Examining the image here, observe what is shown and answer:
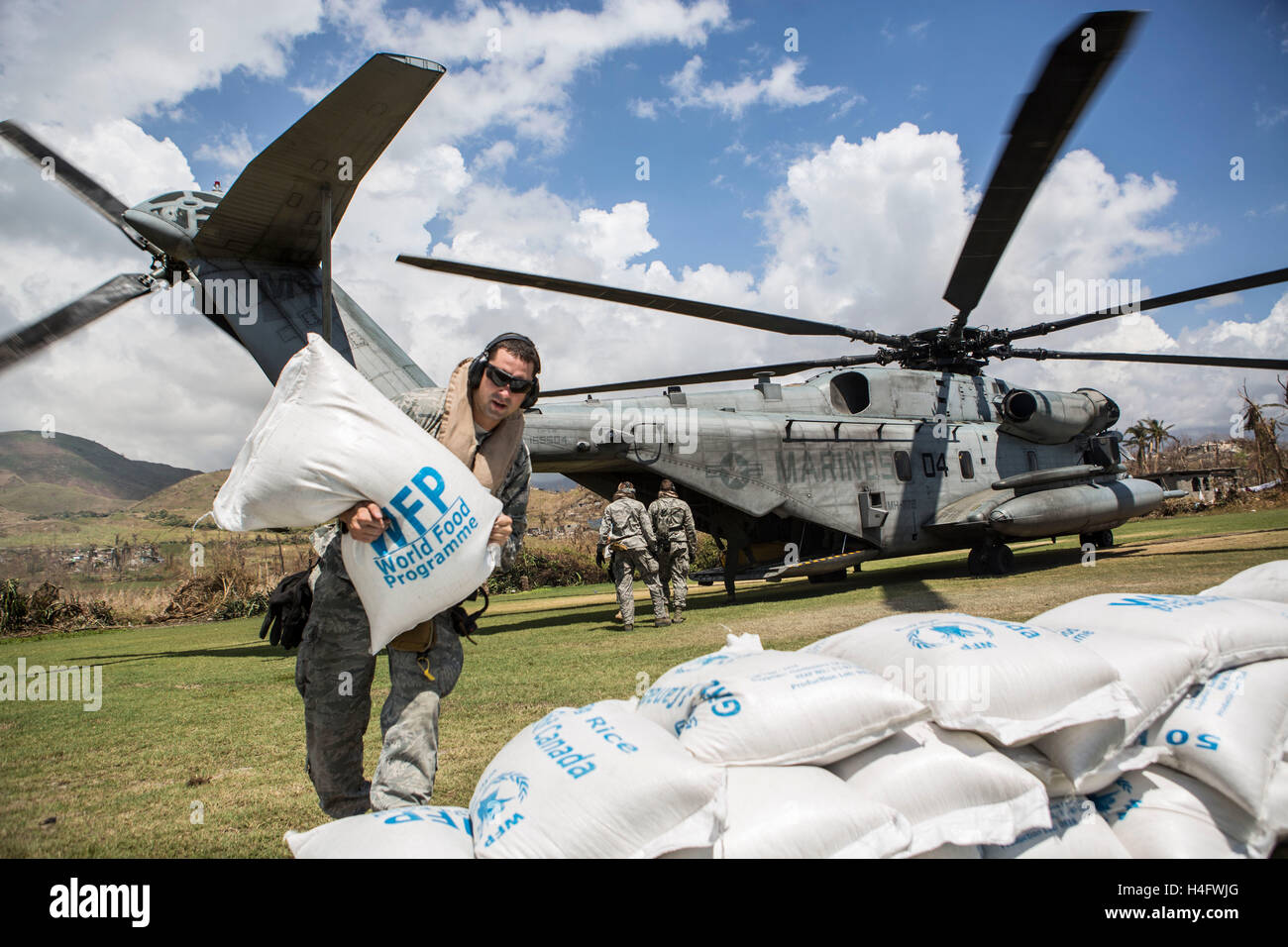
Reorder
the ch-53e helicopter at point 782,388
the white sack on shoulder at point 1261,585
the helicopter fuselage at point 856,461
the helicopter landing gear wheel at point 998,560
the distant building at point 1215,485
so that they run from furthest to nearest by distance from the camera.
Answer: the distant building at point 1215,485 → the helicopter landing gear wheel at point 998,560 → the helicopter fuselage at point 856,461 → the ch-53e helicopter at point 782,388 → the white sack on shoulder at point 1261,585

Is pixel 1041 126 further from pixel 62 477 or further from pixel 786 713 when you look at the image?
pixel 62 477

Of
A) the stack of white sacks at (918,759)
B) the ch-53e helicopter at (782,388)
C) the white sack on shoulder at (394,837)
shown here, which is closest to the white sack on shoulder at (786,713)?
the stack of white sacks at (918,759)

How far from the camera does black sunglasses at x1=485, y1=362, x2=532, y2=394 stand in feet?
8.42

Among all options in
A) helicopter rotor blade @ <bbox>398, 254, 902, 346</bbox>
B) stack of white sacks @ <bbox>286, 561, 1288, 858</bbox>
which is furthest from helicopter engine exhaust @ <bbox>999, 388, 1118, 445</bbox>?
stack of white sacks @ <bbox>286, 561, 1288, 858</bbox>

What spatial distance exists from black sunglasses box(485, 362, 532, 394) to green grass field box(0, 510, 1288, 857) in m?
1.89

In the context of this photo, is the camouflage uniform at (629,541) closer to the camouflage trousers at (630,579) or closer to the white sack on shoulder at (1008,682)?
the camouflage trousers at (630,579)

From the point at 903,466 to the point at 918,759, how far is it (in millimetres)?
10239

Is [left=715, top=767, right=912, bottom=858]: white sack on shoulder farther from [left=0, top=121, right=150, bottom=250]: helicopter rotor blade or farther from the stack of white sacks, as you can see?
[left=0, top=121, right=150, bottom=250]: helicopter rotor blade

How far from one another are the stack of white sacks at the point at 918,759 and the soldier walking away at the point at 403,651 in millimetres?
481

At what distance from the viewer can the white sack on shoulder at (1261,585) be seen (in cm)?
337

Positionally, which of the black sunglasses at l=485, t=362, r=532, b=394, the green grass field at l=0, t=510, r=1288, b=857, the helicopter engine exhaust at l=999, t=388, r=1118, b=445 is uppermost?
the helicopter engine exhaust at l=999, t=388, r=1118, b=445

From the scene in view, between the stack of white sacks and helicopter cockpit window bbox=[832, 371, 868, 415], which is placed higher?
helicopter cockpit window bbox=[832, 371, 868, 415]
